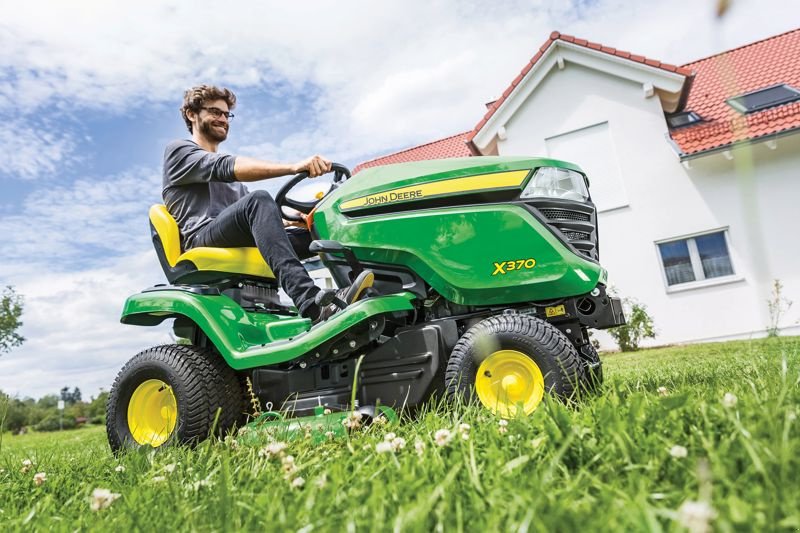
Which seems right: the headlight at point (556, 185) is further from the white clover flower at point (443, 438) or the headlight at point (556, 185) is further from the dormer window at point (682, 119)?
the dormer window at point (682, 119)

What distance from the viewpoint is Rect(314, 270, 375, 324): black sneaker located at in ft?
8.16

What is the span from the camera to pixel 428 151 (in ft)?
48.1

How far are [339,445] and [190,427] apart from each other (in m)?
1.07

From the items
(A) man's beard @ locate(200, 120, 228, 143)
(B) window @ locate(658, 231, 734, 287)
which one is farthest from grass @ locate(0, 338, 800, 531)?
(B) window @ locate(658, 231, 734, 287)

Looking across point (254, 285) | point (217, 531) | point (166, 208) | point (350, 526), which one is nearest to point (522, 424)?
point (350, 526)

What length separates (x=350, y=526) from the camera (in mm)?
915

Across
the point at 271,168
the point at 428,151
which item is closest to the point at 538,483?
the point at 271,168

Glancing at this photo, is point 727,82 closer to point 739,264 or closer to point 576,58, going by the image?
point 739,264

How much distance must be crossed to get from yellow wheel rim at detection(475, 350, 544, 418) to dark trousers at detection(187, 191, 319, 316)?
85cm

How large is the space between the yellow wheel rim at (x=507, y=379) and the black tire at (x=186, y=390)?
1206mm

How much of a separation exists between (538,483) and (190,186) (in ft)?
8.70

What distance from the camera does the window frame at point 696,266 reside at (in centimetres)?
962

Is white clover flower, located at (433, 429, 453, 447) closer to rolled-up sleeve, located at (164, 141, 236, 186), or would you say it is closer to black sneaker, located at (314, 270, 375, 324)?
black sneaker, located at (314, 270, 375, 324)

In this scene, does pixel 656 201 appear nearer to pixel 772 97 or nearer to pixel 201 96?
pixel 772 97
